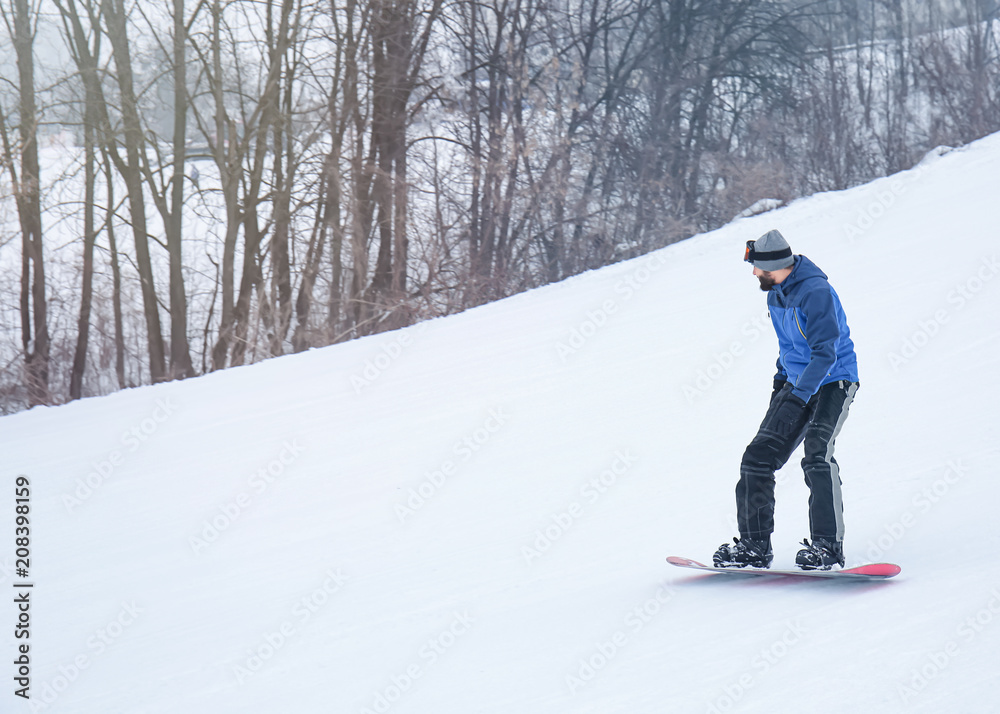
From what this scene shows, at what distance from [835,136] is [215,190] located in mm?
14999

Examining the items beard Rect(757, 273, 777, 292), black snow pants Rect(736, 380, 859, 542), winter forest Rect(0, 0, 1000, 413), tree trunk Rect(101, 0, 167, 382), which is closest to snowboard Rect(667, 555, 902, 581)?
black snow pants Rect(736, 380, 859, 542)

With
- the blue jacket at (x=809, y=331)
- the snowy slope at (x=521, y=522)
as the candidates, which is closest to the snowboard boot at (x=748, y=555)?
the snowy slope at (x=521, y=522)

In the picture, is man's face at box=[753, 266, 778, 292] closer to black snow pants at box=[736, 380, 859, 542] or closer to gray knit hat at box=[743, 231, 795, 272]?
gray knit hat at box=[743, 231, 795, 272]

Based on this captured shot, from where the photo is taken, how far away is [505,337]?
934 centimetres

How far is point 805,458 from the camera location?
362 centimetres

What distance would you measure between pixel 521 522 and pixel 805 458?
1859mm

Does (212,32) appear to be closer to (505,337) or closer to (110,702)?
(505,337)

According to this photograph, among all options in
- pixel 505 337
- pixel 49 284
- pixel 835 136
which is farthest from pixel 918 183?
pixel 49 284

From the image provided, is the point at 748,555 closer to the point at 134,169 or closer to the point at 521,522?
the point at 521,522

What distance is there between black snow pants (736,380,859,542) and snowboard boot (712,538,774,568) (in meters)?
0.03

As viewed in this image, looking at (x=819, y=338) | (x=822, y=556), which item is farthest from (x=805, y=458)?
(x=819, y=338)

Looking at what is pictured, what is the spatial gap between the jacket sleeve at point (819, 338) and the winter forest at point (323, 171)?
930 cm

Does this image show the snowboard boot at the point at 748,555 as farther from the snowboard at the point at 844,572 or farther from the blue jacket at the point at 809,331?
the blue jacket at the point at 809,331

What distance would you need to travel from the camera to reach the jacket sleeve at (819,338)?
3439mm
